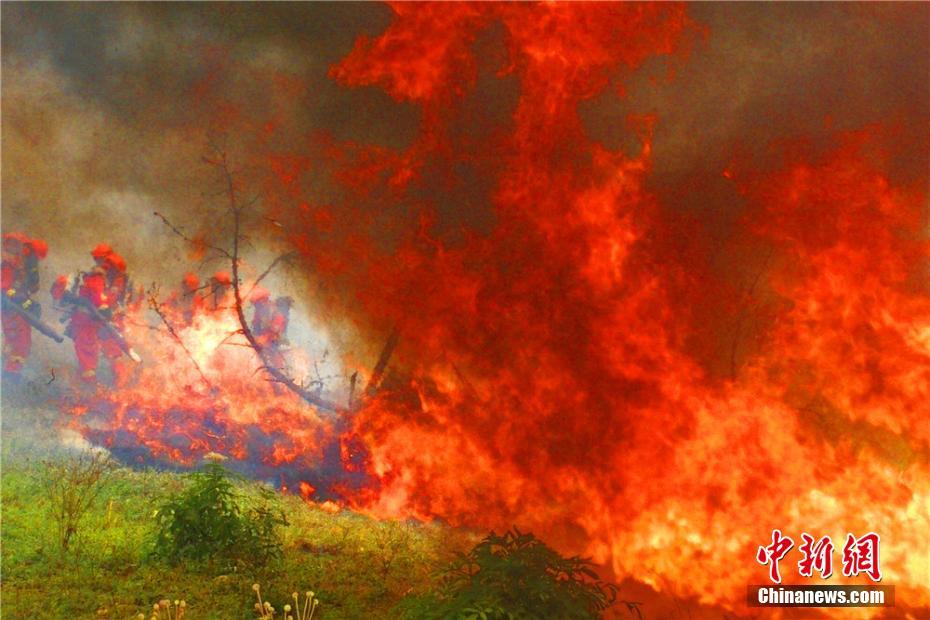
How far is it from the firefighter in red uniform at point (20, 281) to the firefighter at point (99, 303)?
0.27 metres

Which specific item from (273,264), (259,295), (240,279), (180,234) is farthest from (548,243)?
(180,234)

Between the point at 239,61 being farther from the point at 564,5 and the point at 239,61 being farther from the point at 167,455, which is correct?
the point at 167,455

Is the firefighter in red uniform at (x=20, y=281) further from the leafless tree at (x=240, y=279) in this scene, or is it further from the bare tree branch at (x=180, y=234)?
the leafless tree at (x=240, y=279)

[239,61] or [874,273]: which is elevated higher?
[239,61]

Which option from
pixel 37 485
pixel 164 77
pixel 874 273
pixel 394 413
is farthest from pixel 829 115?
pixel 37 485

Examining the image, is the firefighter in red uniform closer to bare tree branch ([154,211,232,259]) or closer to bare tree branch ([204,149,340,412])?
bare tree branch ([154,211,232,259])

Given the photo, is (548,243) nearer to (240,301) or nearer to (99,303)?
(240,301)

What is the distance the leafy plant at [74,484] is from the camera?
8.03 m

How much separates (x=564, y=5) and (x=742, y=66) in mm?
1906

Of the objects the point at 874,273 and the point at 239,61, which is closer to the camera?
the point at 874,273

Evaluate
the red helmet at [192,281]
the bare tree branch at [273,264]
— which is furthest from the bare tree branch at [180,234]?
the bare tree branch at [273,264]

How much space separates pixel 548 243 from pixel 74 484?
530cm

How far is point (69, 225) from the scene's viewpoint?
901cm

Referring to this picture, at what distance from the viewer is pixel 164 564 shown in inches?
293
